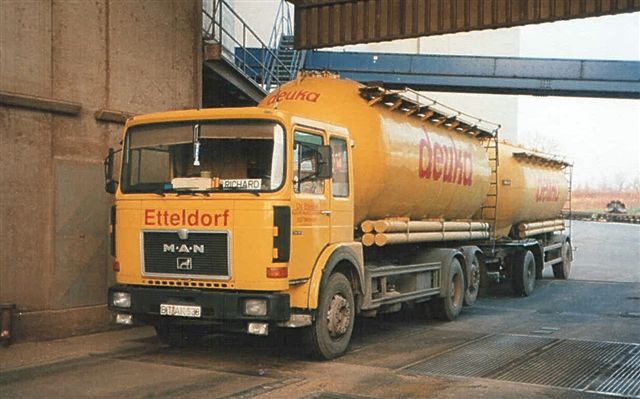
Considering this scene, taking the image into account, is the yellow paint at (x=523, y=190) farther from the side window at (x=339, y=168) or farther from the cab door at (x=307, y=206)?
the cab door at (x=307, y=206)

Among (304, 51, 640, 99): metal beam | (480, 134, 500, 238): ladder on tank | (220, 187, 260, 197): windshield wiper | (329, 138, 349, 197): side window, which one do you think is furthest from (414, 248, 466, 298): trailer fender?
(304, 51, 640, 99): metal beam

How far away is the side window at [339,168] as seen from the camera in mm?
9453

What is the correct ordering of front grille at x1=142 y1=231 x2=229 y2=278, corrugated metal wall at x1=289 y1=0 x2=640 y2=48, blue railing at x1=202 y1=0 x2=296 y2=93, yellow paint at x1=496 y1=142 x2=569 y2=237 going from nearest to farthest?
front grille at x1=142 y1=231 x2=229 y2=278 → corrugated metal wall at x1=289 y1=0 x2=640 y2=48 → blue railing at x1=202 y1=0 x2=296 y2=93 → yellow paint at x1=496 y1=142 x2=569 y2=237

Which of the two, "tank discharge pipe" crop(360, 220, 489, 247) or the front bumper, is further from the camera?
"tank discharge pipe" crop(360, 220, 489, 247)

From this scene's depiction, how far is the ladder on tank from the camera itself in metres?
15.5

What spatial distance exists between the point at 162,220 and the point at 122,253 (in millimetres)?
744

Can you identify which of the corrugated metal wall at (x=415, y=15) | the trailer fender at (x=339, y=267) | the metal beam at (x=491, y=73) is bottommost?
the trailer fender at (x=339, y=267)

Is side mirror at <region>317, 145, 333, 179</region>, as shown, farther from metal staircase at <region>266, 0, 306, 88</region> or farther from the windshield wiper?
metal staircase at <region>266, 0, 306, 88</region>

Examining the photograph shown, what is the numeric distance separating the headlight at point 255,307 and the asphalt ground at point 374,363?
2.22ft

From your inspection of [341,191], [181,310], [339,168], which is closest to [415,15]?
[339,168]

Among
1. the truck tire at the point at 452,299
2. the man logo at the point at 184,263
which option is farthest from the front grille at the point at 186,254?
the truck tire at the point at 452,299

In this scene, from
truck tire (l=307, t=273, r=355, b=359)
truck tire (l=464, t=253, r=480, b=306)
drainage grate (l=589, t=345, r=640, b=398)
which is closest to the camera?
drainage grate (l=589, t=345, r=640, b=398)

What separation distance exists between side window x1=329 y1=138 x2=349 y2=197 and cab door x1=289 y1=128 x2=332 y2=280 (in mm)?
256

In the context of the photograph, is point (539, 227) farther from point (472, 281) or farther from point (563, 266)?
point (472, 281)
